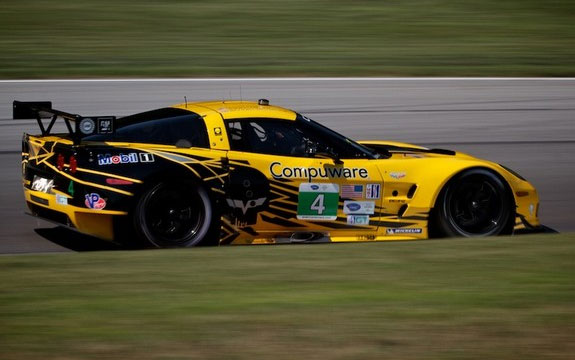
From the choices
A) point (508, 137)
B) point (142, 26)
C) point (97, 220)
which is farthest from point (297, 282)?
point (142, 26)

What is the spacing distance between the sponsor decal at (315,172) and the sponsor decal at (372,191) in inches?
3.7

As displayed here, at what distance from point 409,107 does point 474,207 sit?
21.4ft

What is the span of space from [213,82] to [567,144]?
583 centimetres

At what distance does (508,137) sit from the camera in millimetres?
13695

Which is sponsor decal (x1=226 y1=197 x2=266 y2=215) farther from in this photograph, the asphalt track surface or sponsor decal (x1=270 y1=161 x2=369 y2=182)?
the asphalt track surface

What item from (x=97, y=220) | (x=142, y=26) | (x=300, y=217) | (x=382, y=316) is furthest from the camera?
(x=142, y=26)

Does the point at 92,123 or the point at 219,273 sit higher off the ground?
the point at 92,123

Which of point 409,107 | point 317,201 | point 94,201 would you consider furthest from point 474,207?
point 409,107

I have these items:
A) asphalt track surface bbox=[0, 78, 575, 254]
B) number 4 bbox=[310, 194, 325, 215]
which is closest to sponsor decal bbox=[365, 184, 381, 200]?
number 4 bbox=[310, 194, 325, 215]

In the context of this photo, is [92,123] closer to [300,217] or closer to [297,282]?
[300,217]

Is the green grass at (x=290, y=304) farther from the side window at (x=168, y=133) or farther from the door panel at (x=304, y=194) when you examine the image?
the side window at (x=168, y=133)

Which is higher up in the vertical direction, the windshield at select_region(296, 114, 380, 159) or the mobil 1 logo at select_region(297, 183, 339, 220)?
the windshield at select_region(296, 114, 380, 159)

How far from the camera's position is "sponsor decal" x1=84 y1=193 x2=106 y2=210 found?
7574mm

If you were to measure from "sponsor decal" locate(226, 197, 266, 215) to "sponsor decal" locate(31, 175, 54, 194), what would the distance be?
4.73 ft
